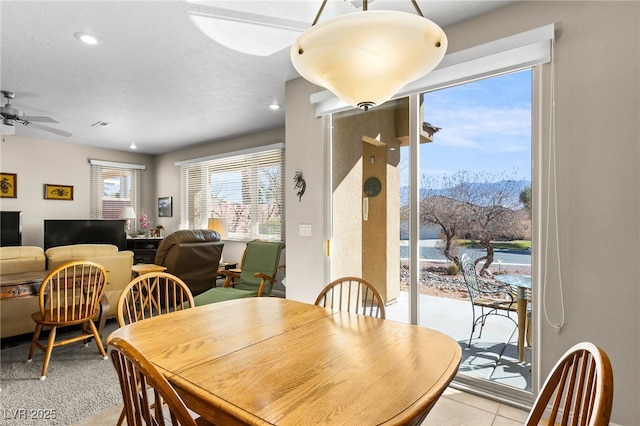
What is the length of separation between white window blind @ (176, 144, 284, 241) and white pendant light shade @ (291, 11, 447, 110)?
4039mm

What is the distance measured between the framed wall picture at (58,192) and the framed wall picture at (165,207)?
5.09 ft

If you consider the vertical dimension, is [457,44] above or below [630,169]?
above

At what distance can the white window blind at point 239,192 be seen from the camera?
5.50 meters

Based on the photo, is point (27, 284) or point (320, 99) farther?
point (320, 99)

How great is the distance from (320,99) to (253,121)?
2147 millimetres

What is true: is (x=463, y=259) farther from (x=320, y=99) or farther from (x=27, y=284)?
(x=27, y=284)

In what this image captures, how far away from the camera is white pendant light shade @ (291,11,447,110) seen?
3.71 feet

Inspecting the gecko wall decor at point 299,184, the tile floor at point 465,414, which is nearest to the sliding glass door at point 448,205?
the tile floor at point 465,414

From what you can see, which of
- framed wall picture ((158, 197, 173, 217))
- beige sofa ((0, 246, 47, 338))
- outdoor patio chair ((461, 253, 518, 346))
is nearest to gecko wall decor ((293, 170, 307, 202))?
outdoor patio chair ((461, 253, 518, 346))

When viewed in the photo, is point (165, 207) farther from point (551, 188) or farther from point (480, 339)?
point (551, 188)

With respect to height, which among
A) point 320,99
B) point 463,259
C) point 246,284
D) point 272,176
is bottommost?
point 246,284

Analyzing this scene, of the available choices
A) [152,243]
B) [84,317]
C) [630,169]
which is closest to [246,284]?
[84,317]

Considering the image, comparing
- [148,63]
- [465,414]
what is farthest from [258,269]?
[465,414]

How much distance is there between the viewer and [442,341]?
147 centimetres
